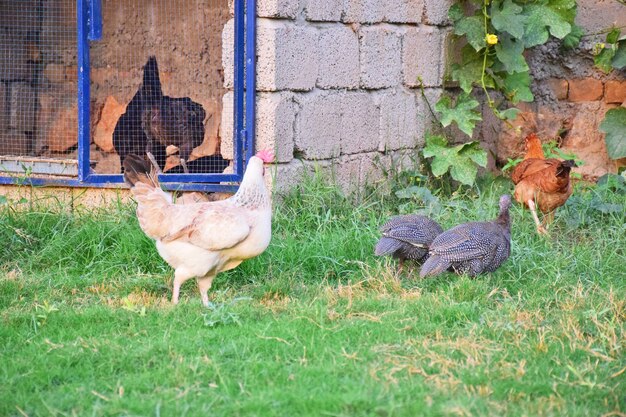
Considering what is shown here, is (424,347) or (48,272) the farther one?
(48,272)

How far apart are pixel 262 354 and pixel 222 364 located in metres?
0.25

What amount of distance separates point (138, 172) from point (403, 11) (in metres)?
3.38

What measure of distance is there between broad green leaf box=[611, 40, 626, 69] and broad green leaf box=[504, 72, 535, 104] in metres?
0.78

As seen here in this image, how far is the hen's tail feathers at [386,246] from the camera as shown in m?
5.98

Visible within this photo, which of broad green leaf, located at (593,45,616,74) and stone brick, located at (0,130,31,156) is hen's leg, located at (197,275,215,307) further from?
broad green leaf, located at (593,45,616,74)

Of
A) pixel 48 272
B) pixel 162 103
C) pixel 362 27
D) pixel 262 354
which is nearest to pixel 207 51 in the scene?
pixel 162 103

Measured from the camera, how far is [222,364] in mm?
4328

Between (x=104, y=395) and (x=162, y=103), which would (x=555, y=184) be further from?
(x=104, y=395)

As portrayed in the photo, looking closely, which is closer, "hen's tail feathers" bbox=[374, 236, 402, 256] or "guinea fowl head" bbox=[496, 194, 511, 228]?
"hen's tail feathers" bbox=[374, 236, 402, 256]

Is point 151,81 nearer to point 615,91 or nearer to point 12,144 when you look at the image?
point 12,144

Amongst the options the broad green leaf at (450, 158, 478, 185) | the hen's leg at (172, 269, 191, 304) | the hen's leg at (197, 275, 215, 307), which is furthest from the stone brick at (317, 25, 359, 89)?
the hen's leg at (172, 269, 191, 304)

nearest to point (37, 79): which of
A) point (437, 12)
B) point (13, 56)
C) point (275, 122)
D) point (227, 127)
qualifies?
point (13, 56)

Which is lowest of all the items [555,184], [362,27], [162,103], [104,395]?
[104,395]

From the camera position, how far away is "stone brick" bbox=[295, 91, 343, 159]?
23.3ft
